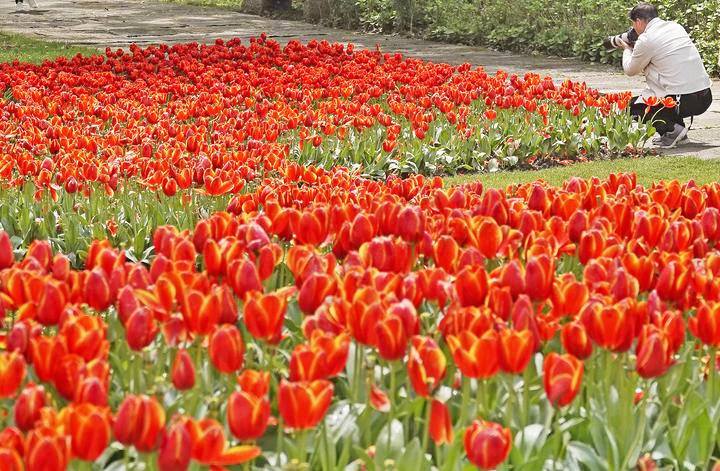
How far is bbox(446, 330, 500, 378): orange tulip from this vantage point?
2.14m

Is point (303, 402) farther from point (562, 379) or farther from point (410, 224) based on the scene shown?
point (410, 224)

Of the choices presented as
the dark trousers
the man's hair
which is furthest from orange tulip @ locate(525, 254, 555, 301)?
the man's hair

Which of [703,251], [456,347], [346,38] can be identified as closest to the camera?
[456,347]

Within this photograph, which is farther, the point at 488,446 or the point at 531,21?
the point at 531,21

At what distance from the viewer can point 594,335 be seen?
7.64 ft

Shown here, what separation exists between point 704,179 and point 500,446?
593 cm

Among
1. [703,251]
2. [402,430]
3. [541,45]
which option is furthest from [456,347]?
[541,45]

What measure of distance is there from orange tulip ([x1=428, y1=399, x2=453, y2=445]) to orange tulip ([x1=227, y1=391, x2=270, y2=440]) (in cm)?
35

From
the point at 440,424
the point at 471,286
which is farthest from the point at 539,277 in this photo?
the point at 440,424

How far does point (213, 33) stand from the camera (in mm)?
17812

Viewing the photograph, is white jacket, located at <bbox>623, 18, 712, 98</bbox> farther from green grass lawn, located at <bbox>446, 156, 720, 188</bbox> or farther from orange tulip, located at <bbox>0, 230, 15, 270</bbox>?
orange tulip, located at <bbox>0, 230, 15, 270</bbox>

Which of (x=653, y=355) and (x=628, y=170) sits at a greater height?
(x=653, y=355)

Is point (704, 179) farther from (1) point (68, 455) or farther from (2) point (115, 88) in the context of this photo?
(1) point (68, 455)

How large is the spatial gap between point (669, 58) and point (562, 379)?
728cm
